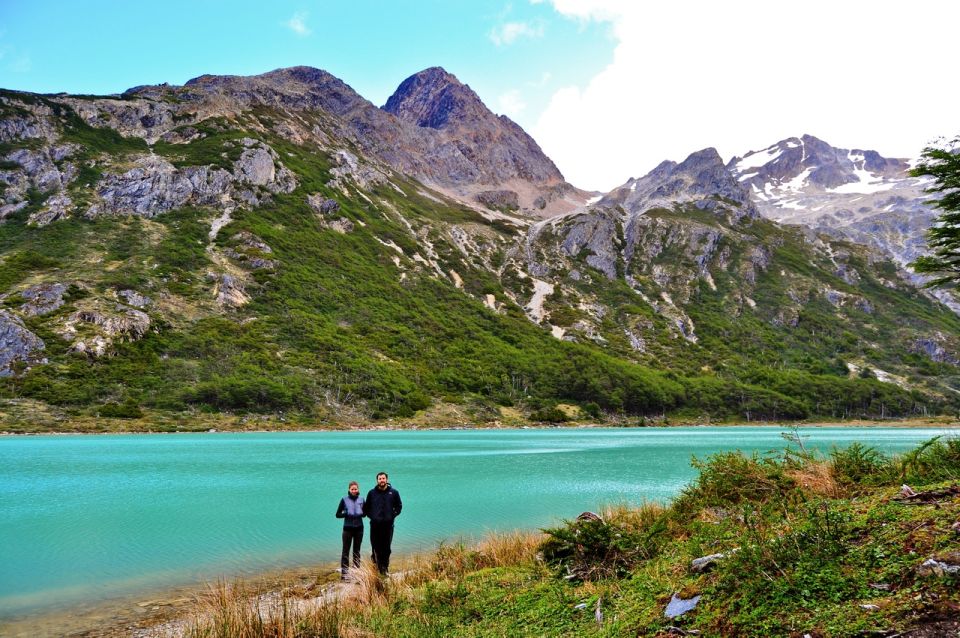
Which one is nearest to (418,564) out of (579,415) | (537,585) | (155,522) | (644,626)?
(537,585)

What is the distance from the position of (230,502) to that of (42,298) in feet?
320

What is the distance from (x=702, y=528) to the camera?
31.4 feet

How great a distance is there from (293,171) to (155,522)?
7560 inches

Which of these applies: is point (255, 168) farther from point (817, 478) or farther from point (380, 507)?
point (817, 478)

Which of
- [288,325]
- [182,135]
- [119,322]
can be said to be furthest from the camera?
[182,135]

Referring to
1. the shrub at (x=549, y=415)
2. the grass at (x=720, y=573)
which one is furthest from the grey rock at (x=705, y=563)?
the shrub at (x=549, y=415)

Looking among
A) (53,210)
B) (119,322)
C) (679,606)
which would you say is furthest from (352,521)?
(53,210)

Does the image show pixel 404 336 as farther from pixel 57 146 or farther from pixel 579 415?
pixel 57 146

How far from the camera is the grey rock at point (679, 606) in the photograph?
5.91 meters

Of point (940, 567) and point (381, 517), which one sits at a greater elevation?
point (940, 567)

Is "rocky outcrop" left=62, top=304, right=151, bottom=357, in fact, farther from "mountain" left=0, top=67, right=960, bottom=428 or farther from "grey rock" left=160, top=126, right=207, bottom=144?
"grey rock" left=160, top=126, right=207, bottom=144

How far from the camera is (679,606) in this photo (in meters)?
6.05

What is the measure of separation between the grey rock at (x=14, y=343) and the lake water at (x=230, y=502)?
1459 inches

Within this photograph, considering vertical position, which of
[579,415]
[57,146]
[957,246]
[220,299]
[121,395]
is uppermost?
[57,146]
